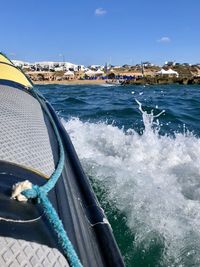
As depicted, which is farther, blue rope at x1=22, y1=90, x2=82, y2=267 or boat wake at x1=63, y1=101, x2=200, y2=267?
boat wake at x1=63, y1=101, x2=200, y2=267

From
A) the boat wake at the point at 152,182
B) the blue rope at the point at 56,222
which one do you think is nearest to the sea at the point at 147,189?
the boat wake at the point at 152,182

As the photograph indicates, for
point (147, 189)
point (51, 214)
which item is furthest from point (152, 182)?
point (51, 214)

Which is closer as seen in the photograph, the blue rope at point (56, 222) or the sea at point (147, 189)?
the blue rope at point (56, 222)

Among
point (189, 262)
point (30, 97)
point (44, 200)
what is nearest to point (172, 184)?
point (189, 262)

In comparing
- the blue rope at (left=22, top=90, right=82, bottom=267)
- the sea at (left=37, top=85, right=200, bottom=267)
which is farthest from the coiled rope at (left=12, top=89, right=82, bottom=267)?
the sea at (left=37, top=85, right=200, bottom=267)

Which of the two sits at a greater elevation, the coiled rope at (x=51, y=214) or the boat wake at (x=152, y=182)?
the coiled rope at (x=51, y=214)

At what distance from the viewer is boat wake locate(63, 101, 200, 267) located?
9.63 feet

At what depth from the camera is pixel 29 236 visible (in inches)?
49.8

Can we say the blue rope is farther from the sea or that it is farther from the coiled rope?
the sea

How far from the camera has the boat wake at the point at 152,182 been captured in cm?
293

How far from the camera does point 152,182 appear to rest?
413 centimetres

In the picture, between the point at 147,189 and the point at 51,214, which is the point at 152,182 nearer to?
the point at 147,189

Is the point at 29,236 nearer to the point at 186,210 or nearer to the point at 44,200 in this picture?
the point at 44,200

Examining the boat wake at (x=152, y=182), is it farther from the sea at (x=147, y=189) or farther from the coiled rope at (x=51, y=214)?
the coiled rope at (x=51, y=214)
